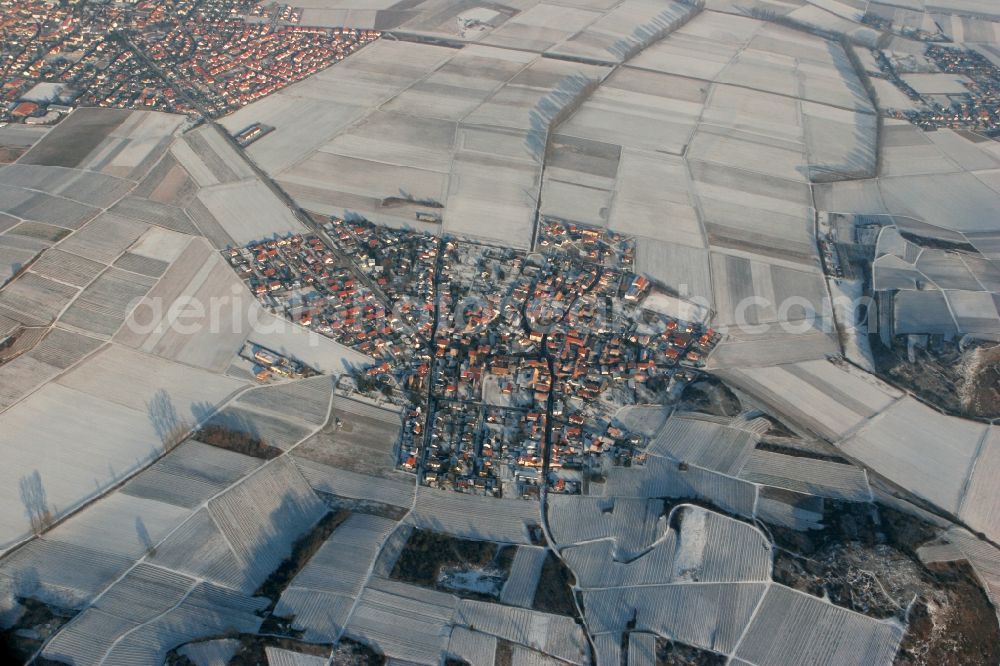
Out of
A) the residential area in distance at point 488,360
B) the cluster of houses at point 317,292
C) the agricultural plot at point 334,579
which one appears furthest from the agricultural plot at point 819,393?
the agricultural plot at point 334,579

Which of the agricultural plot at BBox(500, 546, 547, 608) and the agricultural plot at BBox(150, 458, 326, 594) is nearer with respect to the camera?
the agricultural plot at BBox(500, 546, 547, 608)

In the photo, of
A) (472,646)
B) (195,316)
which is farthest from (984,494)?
(195,316)

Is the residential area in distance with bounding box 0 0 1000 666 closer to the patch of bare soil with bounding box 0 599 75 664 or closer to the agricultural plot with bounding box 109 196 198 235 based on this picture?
the patch of bare soil with bounding box 0 599 75 664

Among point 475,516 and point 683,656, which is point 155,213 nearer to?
point 475,516

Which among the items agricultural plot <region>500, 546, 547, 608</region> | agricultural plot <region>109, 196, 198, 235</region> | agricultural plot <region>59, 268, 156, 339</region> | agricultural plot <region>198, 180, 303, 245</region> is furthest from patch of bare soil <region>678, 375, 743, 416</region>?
agricultural plot <region>109, 196, 198, 235</region>

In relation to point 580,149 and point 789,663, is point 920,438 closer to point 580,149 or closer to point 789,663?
point 789,663

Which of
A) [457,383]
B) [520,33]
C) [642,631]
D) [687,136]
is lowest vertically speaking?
[642,631]

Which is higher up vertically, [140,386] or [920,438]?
[140,386]

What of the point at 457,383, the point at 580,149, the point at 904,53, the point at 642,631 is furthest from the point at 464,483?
the point at 904,53
